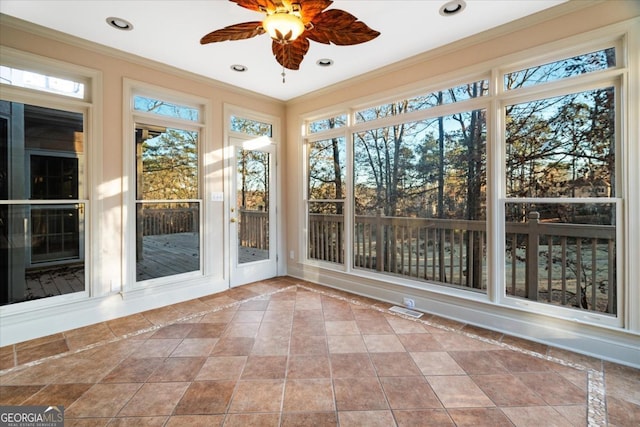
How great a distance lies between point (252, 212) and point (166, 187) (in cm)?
129

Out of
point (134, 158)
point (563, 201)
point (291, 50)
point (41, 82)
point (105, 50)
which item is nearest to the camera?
point (291, 50)

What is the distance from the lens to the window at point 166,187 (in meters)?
3.47

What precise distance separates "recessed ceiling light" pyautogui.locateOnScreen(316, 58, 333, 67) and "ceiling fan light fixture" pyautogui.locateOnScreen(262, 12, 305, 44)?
5.19ft

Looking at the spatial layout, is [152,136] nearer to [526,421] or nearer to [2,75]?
[2,75]

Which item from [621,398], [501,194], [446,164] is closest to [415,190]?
[446,164]

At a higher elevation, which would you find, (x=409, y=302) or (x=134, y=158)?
(x=134, y=158)

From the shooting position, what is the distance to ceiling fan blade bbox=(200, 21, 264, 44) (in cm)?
203

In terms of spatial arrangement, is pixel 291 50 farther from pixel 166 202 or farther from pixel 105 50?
pixel 166 202

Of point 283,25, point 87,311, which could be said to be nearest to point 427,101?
point 283,25

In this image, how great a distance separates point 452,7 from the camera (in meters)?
2.49

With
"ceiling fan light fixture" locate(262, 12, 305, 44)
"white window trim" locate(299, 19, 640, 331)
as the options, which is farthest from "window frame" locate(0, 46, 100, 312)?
"white window trim" locate(299, 19, 640, 331)

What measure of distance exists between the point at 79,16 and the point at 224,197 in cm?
231

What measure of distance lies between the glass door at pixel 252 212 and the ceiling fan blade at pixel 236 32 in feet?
7.33

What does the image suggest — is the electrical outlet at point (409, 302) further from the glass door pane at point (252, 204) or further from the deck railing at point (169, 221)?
the deck railing at point (169, 221)
